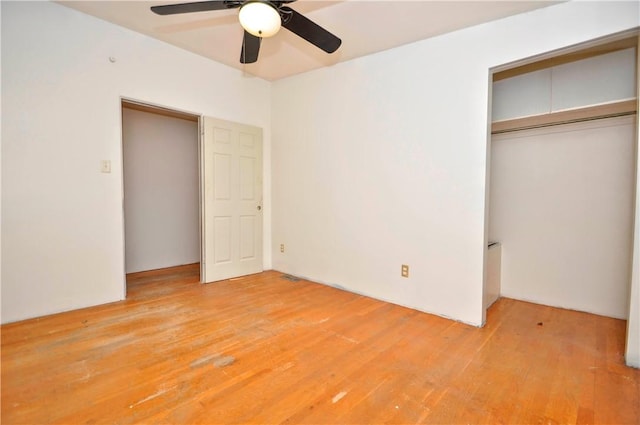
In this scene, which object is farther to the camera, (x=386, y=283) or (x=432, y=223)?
(x=386, y=283)

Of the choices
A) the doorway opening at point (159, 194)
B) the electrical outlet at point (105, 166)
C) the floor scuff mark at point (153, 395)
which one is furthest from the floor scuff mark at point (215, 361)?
the electrical outlet at point (105, 166)

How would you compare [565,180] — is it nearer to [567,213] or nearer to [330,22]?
[567,213]

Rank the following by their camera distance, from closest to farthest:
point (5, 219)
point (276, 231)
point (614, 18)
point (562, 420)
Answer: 1. point (562, 420)
2. point (614, 18)
3. point (5, 219)
4. point (276, 231)

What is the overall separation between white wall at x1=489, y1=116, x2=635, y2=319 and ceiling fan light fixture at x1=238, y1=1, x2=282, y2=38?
2.72 m

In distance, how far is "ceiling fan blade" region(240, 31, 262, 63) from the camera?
2.29 metres

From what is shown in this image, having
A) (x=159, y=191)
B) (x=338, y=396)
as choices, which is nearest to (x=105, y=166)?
(x=159, y=191)

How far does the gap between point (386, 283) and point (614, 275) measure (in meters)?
2.01

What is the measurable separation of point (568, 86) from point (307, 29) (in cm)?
248

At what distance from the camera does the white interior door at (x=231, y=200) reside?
3752 millimetres

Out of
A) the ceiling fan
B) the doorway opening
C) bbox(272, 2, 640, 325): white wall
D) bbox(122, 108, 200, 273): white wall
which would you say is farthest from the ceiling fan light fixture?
bbox(122, 108, 200, 273): white wall

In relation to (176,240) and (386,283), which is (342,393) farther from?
(176,240)

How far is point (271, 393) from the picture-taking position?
1711mm

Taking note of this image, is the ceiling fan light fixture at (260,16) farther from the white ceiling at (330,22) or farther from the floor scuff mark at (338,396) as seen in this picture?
the floor scuff mark at (338,396)

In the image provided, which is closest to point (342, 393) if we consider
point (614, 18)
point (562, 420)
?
point (562, 420)
